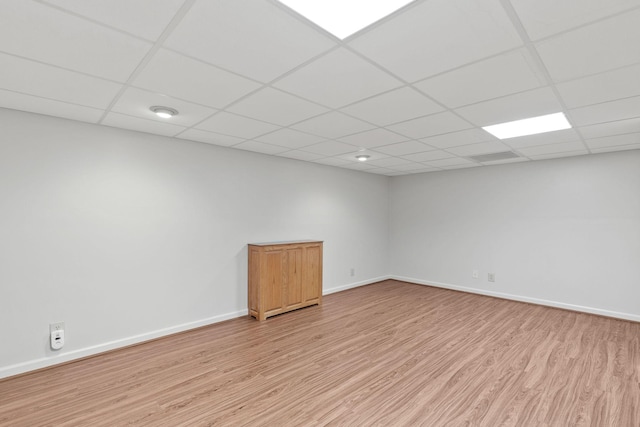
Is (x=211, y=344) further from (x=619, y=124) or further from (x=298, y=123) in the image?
(x=619, y=124)

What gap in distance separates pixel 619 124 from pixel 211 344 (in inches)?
188

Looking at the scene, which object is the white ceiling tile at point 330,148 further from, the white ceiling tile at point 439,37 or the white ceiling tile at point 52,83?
the white ceiling tile at point 52,83

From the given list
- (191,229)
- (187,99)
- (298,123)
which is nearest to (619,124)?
(298,123)

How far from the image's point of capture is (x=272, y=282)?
4.30 meters

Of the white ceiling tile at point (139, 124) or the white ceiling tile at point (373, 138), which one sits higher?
the white ceiling tile at point (139, 124)

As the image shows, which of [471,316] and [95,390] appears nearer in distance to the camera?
[95,390]

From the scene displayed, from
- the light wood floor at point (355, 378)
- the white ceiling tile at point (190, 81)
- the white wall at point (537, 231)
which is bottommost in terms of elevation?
the light wood floor at point (355, 378)

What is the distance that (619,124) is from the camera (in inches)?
119

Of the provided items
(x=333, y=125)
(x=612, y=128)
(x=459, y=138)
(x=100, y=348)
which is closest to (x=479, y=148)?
(x=459, y=138)

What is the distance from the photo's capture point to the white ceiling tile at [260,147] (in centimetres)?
393

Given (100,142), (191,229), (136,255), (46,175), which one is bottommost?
(136,255)

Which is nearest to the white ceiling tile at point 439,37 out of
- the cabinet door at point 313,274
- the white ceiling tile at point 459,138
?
the white ceiling tile at point 459,138

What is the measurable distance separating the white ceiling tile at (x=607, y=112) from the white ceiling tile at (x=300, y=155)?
3.00 metres

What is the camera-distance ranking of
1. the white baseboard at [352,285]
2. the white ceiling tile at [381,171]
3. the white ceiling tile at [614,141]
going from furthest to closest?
the white ceiling tile at [381,171] → the white baseboard at [352,285] → the white ceiling tile at [614,141]
